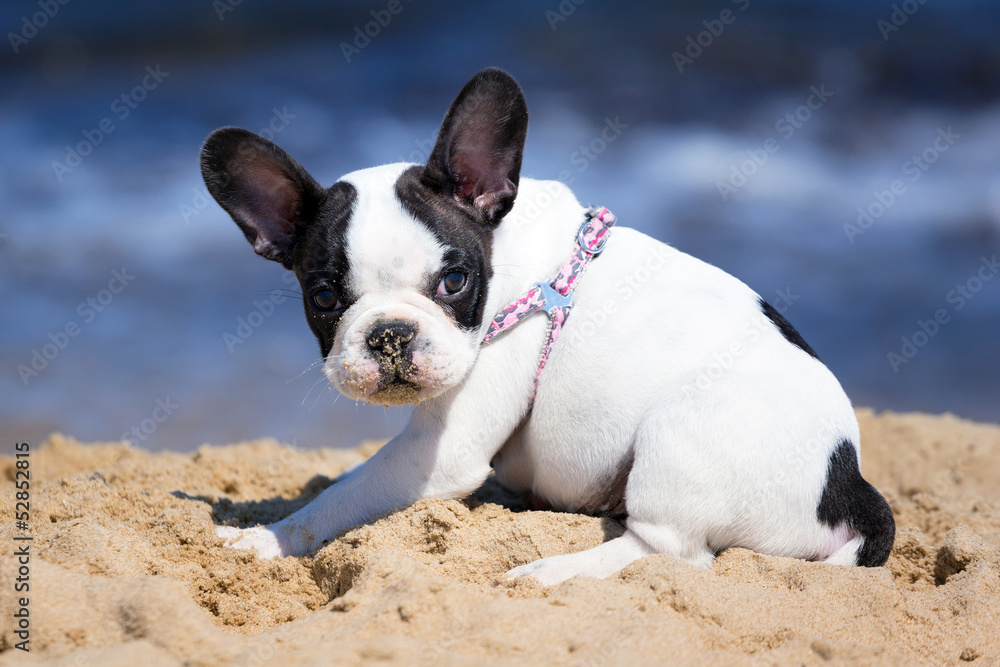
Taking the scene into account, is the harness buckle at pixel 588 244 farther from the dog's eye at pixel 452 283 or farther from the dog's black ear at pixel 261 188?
the dog's black ear at pixel 261 188

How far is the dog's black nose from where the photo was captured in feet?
11.7

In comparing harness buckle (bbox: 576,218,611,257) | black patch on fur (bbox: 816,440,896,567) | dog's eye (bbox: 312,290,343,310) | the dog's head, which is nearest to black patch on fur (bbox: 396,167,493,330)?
the dog's head

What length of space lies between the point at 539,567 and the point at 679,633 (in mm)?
871

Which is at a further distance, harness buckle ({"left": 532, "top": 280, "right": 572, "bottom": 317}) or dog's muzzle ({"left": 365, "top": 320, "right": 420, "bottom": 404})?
harness buckle ({"left": 532, "top": 280, "right": 572, "bottom": 317})

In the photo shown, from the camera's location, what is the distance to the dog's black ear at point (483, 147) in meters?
4.02

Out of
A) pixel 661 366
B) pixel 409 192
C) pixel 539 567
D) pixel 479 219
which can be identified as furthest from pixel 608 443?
pixel 409 192

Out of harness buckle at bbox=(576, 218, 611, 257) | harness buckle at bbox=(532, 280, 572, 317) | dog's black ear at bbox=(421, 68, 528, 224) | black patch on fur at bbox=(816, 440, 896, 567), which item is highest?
dog's black ear at bbox=(421, 68, 528, 224)

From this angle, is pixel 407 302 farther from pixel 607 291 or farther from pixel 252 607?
pixel 252 607

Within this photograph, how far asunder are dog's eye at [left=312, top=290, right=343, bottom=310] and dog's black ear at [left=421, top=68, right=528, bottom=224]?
2.74ft

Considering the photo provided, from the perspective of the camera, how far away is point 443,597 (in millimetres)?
2896

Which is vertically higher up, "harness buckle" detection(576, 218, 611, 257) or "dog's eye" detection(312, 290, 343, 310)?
"harness buckle" detection(576, 218, 611, 257)

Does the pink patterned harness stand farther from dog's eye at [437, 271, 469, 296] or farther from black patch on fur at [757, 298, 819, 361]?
black patch on fur at [757, 298, 819, 361]

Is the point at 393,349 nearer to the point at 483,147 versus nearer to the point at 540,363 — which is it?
the point at 540,363

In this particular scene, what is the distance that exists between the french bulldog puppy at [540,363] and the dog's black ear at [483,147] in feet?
0.04
